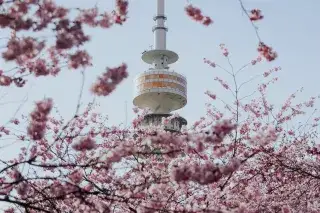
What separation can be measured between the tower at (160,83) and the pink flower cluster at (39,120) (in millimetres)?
52156

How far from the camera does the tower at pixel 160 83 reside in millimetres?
58781

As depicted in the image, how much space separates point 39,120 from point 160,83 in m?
53.1

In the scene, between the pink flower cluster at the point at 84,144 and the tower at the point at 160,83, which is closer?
the pink flower cluster at the point at 84,144

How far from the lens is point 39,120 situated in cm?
557

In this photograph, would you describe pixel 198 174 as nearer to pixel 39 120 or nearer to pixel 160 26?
pixel 39 120

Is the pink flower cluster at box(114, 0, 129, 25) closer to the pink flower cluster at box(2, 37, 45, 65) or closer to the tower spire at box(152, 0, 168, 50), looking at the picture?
the pink flower cluster at box(2, 37, 45, 65)

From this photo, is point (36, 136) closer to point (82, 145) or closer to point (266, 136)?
point (82, 145)

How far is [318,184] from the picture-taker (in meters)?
10.7

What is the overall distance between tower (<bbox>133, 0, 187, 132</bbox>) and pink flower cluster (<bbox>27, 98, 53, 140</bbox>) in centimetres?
5216

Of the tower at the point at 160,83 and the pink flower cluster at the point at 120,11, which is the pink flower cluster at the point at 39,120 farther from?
the tower at the point at 160,83

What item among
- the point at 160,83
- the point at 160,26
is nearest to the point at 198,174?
the point at 160,83

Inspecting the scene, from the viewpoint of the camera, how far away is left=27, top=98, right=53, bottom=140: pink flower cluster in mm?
5512

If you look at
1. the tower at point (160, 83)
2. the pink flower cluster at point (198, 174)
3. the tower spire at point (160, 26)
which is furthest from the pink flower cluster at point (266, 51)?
the tower spire at point (160, 26)

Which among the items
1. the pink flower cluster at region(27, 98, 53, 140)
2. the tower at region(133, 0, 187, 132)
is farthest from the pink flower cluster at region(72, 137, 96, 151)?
the tower at region(133, 0, 187, 132)
